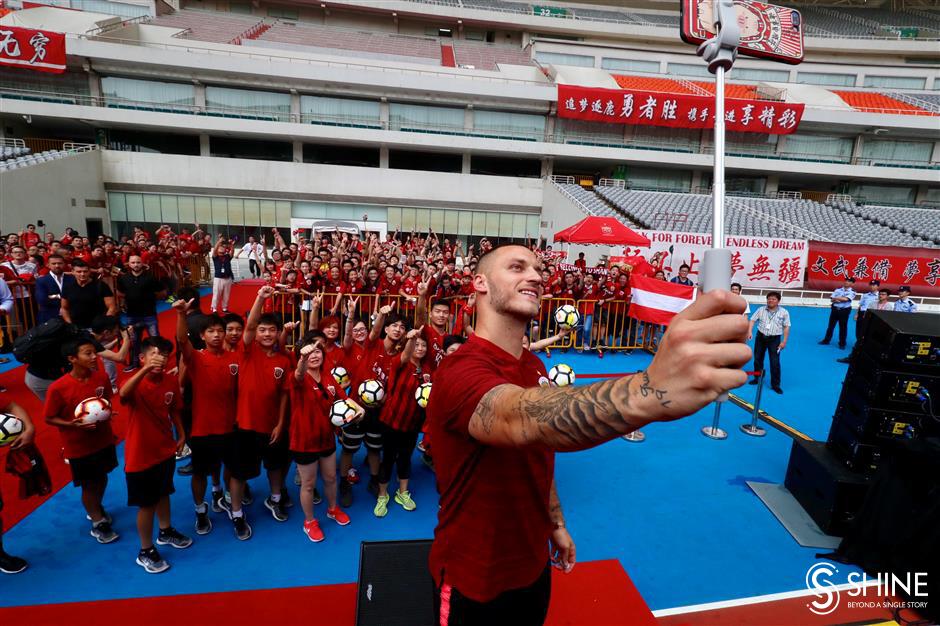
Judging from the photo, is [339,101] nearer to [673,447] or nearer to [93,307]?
[93,307]

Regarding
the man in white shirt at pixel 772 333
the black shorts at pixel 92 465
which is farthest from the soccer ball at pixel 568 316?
the man in white shirt at pixel 772 333

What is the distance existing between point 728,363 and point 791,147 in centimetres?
3753

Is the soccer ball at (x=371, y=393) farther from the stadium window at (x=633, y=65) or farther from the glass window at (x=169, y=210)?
the stadium window at (x=633, y=65)

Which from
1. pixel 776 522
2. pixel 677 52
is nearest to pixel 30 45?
pixel 776 522

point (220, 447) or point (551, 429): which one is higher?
point (551, 429)

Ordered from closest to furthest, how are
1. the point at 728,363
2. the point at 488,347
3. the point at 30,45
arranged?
the point at 728,363 → the point at 488,347 → the point at 30,45

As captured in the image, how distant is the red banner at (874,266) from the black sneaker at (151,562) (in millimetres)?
22062

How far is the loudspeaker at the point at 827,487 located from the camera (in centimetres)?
445

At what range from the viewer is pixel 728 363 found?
3.51 ft

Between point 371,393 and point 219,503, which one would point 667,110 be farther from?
point 219,503

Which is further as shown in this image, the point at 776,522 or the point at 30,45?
the point at 30,45

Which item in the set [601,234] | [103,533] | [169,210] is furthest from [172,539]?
[169,210]
